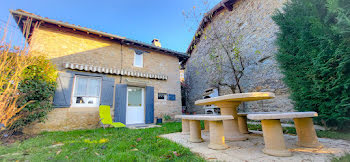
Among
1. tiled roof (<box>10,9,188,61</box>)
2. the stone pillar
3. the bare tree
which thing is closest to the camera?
the stone pillar

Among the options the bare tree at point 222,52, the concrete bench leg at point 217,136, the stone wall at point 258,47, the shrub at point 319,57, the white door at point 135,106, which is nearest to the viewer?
the concrete bench leg at point 217,136

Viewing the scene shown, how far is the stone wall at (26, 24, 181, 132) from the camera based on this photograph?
16.8ft

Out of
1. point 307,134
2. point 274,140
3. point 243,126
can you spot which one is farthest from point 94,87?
point 307,134

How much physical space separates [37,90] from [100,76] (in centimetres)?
209

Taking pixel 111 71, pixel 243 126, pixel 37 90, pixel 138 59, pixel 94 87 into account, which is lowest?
pixel 243 126

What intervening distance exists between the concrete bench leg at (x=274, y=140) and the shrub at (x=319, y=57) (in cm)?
206

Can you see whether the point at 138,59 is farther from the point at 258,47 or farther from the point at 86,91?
the point at 258,47

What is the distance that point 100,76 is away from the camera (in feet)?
19.8

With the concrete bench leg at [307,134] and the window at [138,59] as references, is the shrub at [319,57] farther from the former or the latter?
the window at [138,59]

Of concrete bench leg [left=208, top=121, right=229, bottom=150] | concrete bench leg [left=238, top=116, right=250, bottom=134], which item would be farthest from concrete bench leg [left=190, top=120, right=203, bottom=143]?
concrete bench leg [left=238, top=116, right=250, bottom=134]

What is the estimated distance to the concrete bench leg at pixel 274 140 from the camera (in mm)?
1883

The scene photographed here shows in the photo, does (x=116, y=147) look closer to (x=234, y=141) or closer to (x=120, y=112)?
(x=234, y=141)

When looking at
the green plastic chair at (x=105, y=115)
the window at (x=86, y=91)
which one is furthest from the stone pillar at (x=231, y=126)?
the window at (x=86, y=91)

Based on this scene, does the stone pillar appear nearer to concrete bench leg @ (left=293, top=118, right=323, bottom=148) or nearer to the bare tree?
concrete bench leg @ (left=293, top=118, right=323, bottom=148)
